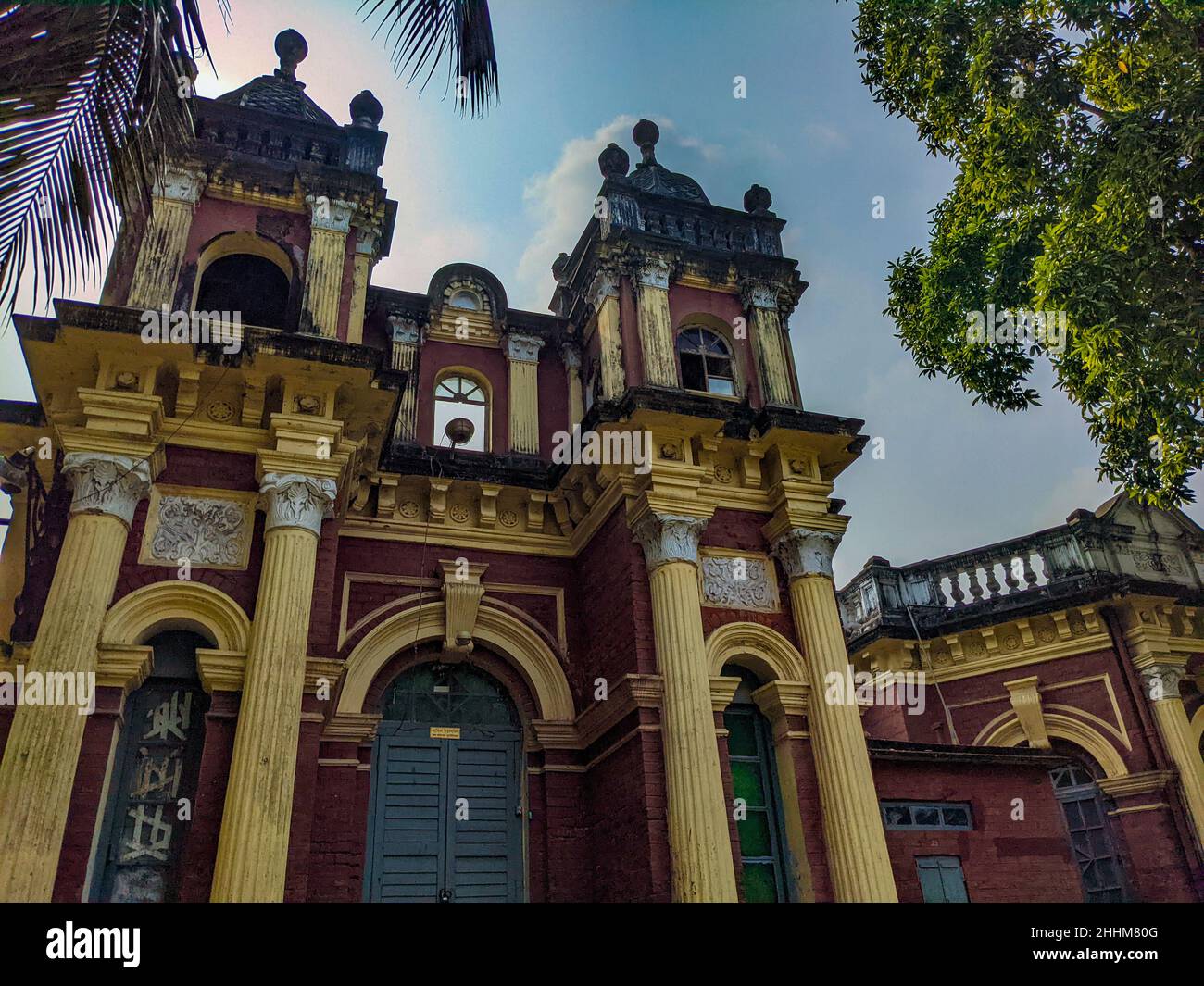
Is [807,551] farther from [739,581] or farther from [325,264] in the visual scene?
[325,264]

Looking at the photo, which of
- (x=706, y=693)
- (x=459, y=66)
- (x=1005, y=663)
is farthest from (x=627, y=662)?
(x=1005, y=663)

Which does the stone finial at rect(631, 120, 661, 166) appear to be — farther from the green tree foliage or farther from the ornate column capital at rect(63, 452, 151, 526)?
the ornate column capital at rect(63, 452, 151, 526)

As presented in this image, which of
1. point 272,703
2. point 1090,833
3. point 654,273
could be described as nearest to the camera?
point 272,703

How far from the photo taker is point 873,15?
34.2 feet

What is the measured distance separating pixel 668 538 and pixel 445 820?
4325mm

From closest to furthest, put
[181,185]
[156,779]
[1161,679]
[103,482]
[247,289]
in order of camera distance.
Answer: [156,779] < [103,482] < [181,185] < [247,289] < [1161,679]

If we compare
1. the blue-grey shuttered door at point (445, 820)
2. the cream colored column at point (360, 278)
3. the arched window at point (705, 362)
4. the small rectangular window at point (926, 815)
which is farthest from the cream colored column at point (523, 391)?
the small rectangular window at point (926, 815)

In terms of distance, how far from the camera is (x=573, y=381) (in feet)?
46.3

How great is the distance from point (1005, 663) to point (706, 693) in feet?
28.5

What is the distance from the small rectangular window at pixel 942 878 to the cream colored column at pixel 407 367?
8740 mm

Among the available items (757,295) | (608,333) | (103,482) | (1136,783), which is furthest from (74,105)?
(1136,783)

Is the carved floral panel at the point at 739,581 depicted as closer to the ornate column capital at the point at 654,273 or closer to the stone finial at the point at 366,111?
the ornate column capital at the point at 654,273
